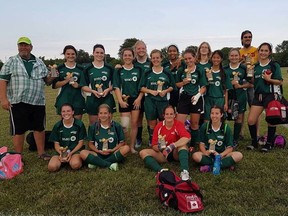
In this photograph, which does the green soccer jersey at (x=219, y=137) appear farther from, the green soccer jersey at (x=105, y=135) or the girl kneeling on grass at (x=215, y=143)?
the green soccer jersey at (x=105, y=135)

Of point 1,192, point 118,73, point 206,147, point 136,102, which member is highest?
point 118,73

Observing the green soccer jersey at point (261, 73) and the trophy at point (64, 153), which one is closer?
the trophy at point (64, 153)

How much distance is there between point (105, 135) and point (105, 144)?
0.54 feet

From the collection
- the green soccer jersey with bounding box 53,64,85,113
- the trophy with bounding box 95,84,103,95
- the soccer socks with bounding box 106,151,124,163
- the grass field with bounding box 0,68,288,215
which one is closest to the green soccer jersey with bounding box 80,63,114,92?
the trophy with bounding box 95,84,103,95

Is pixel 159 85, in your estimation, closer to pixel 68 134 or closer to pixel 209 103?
pixel 209 103

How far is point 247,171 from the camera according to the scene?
4.98 m

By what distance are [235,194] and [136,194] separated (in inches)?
52.3

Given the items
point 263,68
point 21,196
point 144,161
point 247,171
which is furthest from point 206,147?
point 21,196

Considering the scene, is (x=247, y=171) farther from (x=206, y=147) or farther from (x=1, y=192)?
(x=1, y=192)

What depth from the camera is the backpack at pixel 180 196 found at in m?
3.66

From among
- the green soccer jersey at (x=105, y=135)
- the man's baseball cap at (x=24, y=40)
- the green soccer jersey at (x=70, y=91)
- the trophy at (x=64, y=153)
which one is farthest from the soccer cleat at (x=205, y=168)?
the man's baseball cap at (x=24, y=40)

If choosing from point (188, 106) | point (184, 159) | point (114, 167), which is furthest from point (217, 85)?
point (114, 167)

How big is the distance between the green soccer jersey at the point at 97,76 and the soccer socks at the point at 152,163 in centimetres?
175

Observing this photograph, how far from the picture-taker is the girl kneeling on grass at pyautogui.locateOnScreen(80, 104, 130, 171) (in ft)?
17.4
